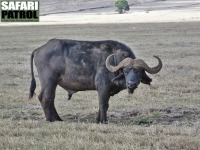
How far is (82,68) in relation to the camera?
1339cm

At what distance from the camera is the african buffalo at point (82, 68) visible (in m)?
13.0

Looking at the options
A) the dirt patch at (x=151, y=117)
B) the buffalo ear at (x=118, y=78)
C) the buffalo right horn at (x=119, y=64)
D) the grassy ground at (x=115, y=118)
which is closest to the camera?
the grassy ground at (x=115, y=118)

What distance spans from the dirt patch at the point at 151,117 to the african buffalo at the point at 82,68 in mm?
519

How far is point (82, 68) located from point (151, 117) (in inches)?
75.4

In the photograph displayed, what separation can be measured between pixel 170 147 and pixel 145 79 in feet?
12.8

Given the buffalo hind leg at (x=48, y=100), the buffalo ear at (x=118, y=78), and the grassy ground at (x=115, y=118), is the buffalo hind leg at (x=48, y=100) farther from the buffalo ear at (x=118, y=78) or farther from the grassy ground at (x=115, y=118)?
the buffalo ear at (x=118, y=78)

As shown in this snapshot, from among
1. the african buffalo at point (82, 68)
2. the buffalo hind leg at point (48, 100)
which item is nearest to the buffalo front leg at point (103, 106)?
the african buffalo at point (82, 68)

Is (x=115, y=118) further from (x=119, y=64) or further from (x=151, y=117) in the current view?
(x=119, y=64)

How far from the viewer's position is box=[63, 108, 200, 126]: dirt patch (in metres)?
12.9

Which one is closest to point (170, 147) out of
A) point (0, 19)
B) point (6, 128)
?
point (6, 128)

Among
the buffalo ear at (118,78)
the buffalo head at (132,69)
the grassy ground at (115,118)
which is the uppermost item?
the buffalo head at (132,69)

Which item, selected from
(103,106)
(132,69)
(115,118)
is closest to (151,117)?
(115,118)

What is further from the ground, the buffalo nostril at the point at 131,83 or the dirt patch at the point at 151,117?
the buffalo nostril at the point at 131,83

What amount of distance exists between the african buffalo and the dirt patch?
519 millimetres
